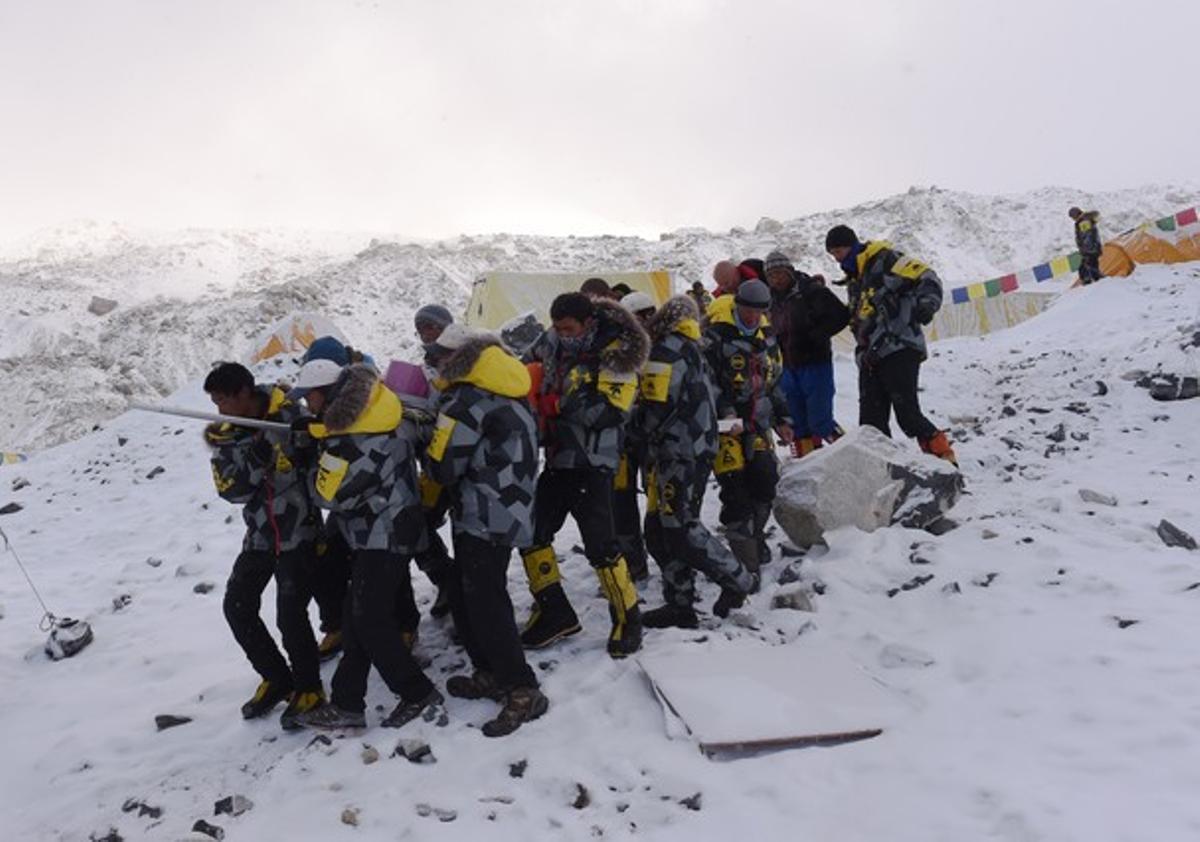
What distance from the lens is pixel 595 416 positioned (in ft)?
14.8

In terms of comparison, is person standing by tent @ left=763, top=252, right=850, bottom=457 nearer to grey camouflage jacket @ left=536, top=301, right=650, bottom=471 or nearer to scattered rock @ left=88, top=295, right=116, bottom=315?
grey camouflage jacket @ left=536, top=301, right=650, bottom=471

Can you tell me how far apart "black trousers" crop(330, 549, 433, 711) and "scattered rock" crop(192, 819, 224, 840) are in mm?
828

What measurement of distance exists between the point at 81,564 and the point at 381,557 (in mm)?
5868

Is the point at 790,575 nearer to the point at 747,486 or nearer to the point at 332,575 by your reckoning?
the point at 747,486

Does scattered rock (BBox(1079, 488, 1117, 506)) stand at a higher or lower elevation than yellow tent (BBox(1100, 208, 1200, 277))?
lower

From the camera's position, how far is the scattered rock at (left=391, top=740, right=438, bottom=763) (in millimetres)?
3820

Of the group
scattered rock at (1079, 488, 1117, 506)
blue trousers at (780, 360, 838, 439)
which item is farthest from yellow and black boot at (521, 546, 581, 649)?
scattered rock at (1079, 488, 1117, 506)

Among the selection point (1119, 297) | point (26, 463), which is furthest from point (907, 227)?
point (26, 463)

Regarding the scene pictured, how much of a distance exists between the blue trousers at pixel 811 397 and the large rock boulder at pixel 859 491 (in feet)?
3.66

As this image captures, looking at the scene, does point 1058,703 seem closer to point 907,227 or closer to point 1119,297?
point 1119,297

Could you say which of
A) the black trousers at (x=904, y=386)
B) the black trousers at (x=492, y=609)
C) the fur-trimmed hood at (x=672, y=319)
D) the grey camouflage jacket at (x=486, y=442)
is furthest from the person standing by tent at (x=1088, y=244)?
the black trousers at (x=492, y=609)

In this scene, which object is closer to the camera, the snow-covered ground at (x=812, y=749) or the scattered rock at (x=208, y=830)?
the snow-covered ground at (x=812, y=749)

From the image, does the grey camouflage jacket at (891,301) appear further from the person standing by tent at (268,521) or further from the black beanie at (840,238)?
the person standing by tent at (268,521)

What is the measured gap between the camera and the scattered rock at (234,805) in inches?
145
